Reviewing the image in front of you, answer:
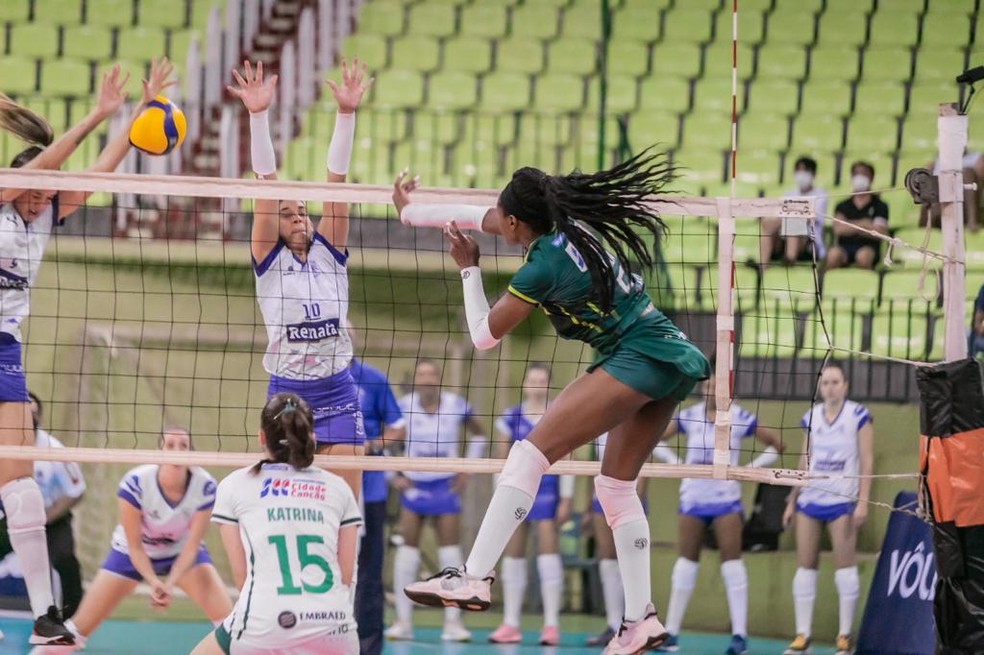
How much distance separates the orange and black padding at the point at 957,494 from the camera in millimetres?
5742

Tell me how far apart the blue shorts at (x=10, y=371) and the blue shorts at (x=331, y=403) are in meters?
1.08

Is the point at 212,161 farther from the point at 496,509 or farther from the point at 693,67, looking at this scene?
the point at 496,509

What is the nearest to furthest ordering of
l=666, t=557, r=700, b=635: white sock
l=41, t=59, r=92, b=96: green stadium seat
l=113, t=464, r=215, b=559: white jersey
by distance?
l=113, t=464, r=215, b=559: white jersey, l=666, t=557, r=700, b=635: white sock, l=41, t=59, r=92, b=96: green stadium seat

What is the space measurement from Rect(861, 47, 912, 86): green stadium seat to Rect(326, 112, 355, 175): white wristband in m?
8.24

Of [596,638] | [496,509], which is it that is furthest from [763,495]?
[496,509]

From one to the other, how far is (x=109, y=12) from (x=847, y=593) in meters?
8.47

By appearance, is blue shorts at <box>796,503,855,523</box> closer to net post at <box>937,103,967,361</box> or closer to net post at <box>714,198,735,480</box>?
net post at <box>714,198,735,480</box>

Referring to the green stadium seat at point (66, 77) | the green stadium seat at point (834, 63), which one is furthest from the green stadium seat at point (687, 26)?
the green stadium seat at point (66, 77)

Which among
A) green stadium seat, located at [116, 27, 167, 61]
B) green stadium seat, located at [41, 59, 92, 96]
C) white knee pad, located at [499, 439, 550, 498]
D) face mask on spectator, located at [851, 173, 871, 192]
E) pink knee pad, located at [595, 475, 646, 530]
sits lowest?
pink knee pad, located at [595, 475, 646, 530]

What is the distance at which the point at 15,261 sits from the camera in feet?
20.6

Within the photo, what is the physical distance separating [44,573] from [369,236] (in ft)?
15.3

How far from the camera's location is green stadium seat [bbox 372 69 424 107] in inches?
507

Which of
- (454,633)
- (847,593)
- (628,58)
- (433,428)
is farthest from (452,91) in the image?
(847,593)

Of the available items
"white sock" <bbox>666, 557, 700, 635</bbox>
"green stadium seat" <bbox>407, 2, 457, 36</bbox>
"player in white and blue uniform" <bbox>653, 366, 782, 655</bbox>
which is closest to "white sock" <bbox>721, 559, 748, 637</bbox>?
"player in white and blue uniform" <bbox>653, 366, 782, 655</bbox>
